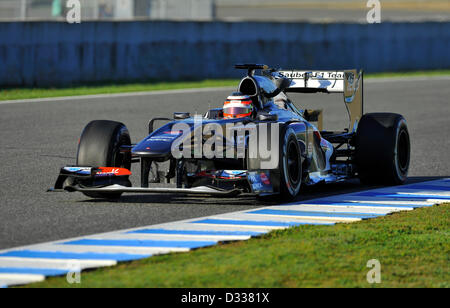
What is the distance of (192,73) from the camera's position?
26.8 meters

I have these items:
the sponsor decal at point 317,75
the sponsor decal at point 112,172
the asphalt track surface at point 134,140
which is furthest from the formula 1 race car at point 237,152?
the sponsor decal at point 317,75

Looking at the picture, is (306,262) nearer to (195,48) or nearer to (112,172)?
(112,172)

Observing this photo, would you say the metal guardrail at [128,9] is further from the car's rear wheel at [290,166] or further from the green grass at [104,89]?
the car's rear wheel at [290,166]

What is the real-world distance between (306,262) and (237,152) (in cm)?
301

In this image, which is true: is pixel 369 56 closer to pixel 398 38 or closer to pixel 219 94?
pixel 398 38

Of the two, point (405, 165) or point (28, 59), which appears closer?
point (405, 165)

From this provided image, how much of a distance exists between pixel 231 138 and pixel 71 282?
4.11 metres

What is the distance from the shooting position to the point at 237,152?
1032 cm

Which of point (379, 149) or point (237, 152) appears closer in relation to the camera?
point (237, 152)

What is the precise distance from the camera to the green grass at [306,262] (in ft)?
22.5

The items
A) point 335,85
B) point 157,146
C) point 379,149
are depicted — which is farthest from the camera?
point 335,85

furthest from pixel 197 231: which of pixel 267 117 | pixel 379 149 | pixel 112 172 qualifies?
pixel 379 149

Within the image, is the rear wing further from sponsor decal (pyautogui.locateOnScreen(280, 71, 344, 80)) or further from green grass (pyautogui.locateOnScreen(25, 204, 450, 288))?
green grass (pyautogui.locateOnScreen(25, 204, 450, 288))
